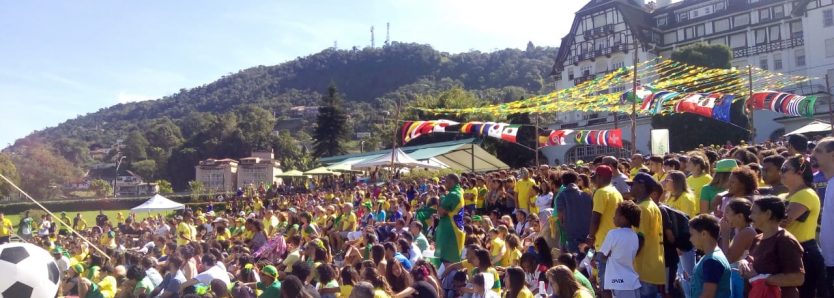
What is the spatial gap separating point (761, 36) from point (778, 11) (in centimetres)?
191

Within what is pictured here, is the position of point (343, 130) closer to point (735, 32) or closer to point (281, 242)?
point (735, 32)

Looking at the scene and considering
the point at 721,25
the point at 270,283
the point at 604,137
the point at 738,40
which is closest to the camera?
the point at 270,283

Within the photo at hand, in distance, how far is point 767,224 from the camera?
4492 mm

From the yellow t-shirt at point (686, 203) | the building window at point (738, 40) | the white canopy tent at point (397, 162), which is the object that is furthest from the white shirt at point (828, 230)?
the building window at point (738, 40)

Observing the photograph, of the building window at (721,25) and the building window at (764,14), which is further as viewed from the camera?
the building window at (721,25)

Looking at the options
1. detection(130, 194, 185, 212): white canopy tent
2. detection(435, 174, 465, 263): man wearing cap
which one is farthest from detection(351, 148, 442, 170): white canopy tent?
detection(435, 174, 465, 263): man wearing cap

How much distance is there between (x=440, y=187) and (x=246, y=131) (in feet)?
250

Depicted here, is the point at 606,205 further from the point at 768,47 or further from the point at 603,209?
the point at 768,47

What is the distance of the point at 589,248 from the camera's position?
7605 mm

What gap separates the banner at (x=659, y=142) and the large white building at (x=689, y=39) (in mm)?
20716

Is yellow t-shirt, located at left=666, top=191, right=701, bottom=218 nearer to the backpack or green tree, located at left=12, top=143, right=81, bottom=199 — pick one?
the backpack

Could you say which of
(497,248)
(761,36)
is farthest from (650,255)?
(761,36)

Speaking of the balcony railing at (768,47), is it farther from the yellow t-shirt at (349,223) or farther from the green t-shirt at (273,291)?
the green t-shirt at (273,291)

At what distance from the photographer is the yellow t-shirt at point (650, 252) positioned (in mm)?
5812
